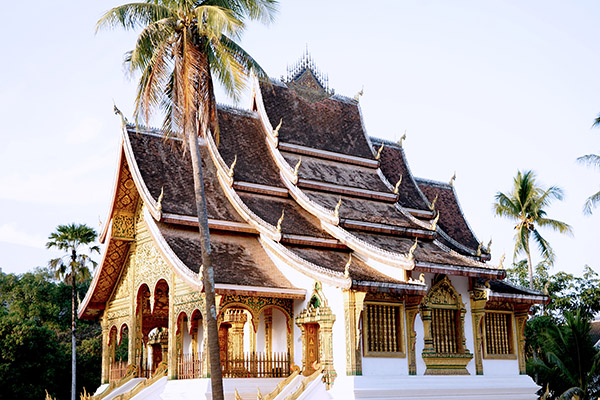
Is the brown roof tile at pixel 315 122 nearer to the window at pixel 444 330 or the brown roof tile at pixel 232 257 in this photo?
the brown roof tile at pixel 232 257

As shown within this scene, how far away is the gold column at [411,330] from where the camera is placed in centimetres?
1294

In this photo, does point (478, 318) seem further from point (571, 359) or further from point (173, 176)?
point (173, 176)

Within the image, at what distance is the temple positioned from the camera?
40.9 feet

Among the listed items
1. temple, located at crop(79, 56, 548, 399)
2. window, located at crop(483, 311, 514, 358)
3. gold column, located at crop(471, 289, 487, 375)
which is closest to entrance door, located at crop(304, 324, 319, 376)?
temple, located at crop(79, 56, 548, 399)

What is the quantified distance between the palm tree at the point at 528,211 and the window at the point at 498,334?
16.4 m

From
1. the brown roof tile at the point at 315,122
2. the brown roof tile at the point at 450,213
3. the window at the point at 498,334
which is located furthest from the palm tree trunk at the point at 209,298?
the brown roof tile at the point at 450,213

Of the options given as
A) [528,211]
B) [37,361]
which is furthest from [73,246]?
[528,211]

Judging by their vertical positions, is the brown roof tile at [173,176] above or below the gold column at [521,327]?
above

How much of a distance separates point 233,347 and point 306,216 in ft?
10.7

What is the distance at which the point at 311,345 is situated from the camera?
43.0 feet

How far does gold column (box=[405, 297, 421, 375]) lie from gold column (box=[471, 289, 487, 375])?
1.79 m

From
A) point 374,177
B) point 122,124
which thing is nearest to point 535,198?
point 374,177

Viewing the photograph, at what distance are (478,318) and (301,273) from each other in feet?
12.8

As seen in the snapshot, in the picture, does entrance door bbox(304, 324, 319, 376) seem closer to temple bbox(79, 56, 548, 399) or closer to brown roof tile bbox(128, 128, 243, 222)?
temple bbox(79, 56, 548, 399)
